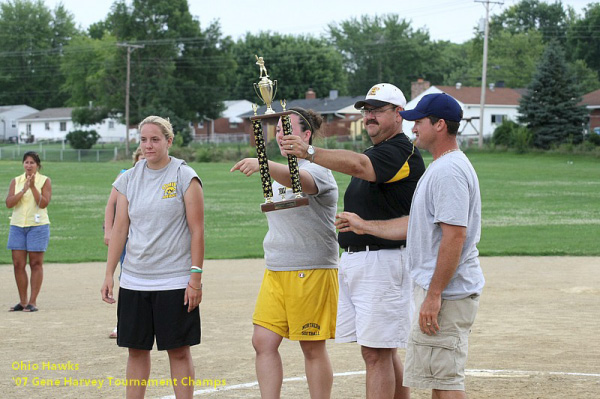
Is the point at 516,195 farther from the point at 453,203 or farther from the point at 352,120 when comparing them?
the point at 352,120

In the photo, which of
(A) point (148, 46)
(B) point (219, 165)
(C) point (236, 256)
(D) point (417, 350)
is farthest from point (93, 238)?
(A) point (148, 46)

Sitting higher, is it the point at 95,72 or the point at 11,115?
the point at 95,72

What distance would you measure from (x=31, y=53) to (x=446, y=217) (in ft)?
376

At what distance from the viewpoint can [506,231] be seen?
20.4 m

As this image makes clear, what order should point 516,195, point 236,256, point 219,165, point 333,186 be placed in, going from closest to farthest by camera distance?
1. point 333,186
2. point 236,256
3. point 516,195
4. point 219,165

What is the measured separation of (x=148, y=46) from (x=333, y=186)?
244ft

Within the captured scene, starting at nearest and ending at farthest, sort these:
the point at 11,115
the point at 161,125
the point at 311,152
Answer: the point at 311,152, the point at 161,125, the point at 11,115

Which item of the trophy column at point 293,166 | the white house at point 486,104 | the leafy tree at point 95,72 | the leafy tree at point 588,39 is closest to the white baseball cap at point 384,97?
the trophy column at point 293,166

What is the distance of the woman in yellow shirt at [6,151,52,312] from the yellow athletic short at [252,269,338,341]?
5375 millimetres

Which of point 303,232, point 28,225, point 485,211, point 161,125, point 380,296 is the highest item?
point 161,125

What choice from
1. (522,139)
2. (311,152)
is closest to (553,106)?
(522,139)

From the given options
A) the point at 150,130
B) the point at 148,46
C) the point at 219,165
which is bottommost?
the point at 219,165

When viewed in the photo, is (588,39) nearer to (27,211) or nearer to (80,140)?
(80,140)

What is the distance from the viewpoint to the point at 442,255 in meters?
4.68
